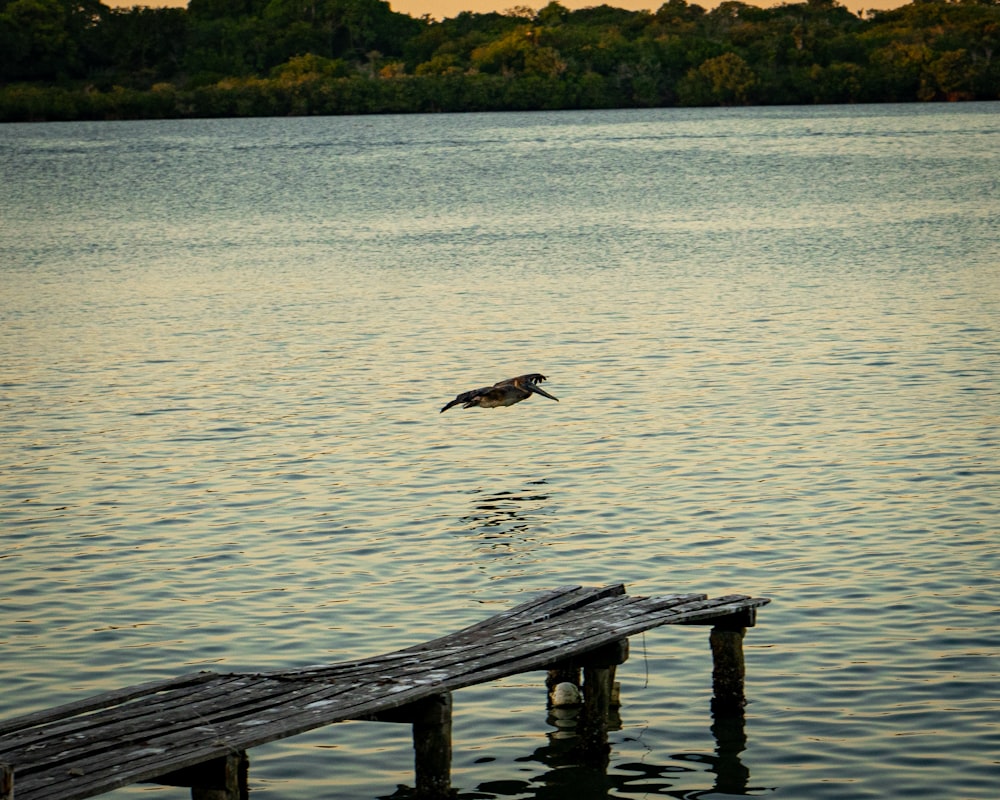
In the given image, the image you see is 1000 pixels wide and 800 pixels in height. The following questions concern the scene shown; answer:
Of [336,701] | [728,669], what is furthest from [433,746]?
[728,669]

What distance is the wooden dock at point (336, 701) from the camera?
8.88 m

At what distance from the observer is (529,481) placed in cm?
1964

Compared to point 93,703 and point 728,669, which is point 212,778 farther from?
point 728,669

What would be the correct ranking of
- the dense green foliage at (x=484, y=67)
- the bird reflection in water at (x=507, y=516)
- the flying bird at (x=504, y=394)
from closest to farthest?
A: the bird reflection in water at (x=507, y=516) → the flying bird at (x=504, y=394) → the dense green foliage at (x=484, y=67)

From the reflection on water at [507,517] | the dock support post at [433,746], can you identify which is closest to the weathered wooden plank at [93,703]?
the dock support post at [433,746]

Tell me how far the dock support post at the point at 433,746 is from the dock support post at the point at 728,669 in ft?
8.18

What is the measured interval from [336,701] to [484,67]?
16991cm

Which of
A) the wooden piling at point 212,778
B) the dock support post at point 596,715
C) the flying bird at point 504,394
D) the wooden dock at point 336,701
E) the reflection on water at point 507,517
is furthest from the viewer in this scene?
the flying bird at point 504,394

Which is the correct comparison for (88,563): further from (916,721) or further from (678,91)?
A: (678,91)

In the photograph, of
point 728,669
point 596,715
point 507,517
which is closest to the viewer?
point 596,715

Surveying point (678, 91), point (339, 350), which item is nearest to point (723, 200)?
point (339, 350)

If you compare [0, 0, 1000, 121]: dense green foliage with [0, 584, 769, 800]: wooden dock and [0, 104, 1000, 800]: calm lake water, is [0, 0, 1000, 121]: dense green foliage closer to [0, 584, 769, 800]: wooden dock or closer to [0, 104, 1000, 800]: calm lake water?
[0, 104, 1000, 800]: calm lake water

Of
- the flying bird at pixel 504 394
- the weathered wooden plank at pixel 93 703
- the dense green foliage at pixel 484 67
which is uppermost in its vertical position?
the dense green foliage at pixel 484 67

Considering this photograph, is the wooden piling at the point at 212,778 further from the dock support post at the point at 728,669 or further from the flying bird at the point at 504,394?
the flying bird at the point at 504,394
